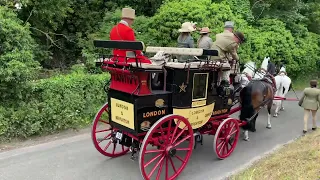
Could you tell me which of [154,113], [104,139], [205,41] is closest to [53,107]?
[104,139]

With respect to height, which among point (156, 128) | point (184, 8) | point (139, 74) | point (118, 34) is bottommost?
point (156, 128)

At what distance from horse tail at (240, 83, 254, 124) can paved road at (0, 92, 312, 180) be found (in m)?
0.63

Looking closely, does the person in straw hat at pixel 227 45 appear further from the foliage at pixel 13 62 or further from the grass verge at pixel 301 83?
the grass verge at pixel 301 83

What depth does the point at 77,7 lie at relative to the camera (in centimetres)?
1472

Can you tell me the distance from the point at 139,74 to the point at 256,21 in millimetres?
11858

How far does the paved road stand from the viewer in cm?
562

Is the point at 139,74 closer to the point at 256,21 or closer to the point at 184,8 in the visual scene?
the point at 184,8

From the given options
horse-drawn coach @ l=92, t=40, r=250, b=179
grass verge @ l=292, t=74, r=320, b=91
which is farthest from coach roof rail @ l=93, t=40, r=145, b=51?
grass verge @ l=292, t=74, r=320, b=91

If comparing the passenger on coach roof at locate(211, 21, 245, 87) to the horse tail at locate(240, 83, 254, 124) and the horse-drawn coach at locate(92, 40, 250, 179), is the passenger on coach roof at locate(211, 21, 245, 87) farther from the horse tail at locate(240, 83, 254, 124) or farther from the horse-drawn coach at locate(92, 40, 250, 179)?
the horse-drawn coach at locate(92, 40, 250, 179)

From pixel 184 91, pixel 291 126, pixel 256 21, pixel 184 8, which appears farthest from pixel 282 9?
pixel 184 91

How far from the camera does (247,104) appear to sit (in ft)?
24.2

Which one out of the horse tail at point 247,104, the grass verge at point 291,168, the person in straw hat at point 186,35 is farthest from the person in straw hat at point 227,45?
the grass verge at point 291,168

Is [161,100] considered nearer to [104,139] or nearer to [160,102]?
[160,102]

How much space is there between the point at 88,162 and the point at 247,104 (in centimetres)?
375
